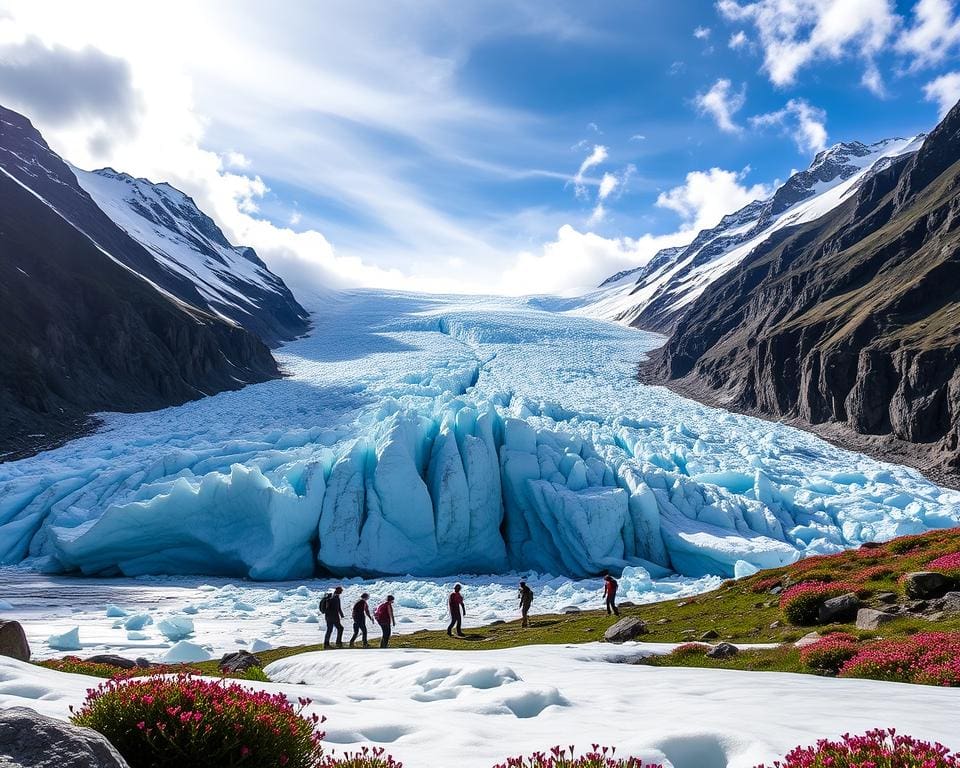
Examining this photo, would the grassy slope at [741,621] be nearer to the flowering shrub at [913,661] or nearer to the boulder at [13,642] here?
the flowering shrub at [913,661]

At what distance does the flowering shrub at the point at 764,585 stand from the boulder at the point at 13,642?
73.8ft

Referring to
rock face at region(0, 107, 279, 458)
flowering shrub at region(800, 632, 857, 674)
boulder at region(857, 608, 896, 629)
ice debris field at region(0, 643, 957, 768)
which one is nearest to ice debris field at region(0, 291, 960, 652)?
rock face at region(0, 107, 279, 458)

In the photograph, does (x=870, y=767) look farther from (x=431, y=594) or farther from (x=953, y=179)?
(x=953, y=179)

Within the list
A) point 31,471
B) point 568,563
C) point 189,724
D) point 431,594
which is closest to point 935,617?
point 189,724

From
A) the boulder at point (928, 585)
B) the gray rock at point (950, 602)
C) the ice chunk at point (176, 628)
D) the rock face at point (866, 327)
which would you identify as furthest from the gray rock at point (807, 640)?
the rock face at point (866, 327)

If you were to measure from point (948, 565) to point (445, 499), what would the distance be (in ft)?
89.8

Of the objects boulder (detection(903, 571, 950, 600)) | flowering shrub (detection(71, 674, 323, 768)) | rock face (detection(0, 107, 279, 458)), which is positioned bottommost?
boulder (detection(903, 571, 950, 600))

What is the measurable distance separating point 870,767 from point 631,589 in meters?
29.7

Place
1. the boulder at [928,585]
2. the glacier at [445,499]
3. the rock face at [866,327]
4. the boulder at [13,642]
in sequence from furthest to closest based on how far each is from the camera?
the rock face at [866,327]
the glacier at [445,499]
the boulder at [928,585]
the boulder at [13,642]

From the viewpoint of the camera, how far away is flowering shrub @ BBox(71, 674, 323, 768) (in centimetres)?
539

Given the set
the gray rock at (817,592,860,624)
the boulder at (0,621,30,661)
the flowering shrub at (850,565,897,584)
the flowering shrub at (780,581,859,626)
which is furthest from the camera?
the flowering shrub at (850,565,897,584)

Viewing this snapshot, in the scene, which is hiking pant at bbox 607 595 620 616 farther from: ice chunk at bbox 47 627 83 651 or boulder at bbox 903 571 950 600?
ice chunk at bbox 47 627 83 651

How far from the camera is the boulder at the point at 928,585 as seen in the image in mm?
16469

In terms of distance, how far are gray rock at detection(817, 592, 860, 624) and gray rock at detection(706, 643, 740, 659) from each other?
4.15m
